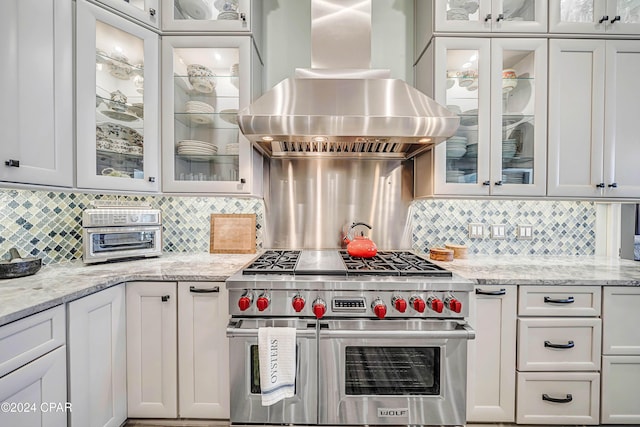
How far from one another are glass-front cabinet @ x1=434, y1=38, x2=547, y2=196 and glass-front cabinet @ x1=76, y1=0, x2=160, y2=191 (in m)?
1.82

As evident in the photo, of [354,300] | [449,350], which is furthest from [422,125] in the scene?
[449,350]

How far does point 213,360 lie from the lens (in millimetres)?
1559

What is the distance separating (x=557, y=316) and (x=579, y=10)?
6.28ft

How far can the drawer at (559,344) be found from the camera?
153 cm

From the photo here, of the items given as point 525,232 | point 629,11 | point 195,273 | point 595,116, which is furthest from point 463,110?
point 195,273

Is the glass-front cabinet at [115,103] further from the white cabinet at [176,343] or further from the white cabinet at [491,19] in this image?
the white cabinet at [491,19]

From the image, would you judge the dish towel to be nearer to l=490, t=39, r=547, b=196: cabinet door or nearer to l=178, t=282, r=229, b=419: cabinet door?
l=178, t=282, r=229, b=419: cabinet door

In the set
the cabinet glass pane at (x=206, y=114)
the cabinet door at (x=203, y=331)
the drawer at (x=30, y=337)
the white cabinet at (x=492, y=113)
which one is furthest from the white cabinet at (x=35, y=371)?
the white cabinet at (x=492, y=113)

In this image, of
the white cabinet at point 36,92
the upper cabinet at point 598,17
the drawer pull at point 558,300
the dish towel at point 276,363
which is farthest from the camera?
the upper cabinet at point 598,17

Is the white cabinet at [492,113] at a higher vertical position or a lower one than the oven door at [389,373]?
higher

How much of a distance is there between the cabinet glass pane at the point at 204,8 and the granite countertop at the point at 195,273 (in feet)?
5.21

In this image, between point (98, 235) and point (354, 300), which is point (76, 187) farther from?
point (354, 300)

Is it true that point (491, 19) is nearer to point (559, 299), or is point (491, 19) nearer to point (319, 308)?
point (559, 299)

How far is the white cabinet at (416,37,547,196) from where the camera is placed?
1.86 m
